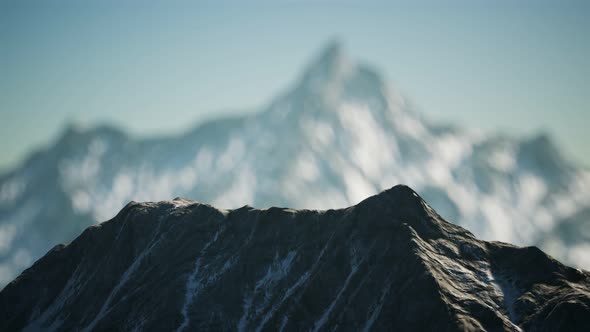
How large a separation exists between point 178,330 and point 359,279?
45.7 metres

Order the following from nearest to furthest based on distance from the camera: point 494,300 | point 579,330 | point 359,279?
1. point 579,330
2. point 494,300
3. point 359,279

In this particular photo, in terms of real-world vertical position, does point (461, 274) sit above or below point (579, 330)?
above

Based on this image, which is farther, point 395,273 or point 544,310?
point 395,273

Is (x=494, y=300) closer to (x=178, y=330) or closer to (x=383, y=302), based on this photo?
(x=383, y=302)

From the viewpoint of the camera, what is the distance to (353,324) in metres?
184

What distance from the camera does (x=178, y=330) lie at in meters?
198

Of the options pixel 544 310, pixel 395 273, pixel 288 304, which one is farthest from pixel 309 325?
pixel 544 310

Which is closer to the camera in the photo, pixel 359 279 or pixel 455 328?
pixel 455 328

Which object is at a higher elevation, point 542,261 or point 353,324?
point 542,261

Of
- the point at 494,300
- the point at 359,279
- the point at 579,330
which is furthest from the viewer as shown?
the point at 359,279

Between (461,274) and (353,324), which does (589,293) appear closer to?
(461,274)

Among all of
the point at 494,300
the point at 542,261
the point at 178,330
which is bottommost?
the point at 178,330

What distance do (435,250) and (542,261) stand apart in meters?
24.9

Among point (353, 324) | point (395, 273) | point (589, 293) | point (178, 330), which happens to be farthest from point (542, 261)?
point (178, 330)
